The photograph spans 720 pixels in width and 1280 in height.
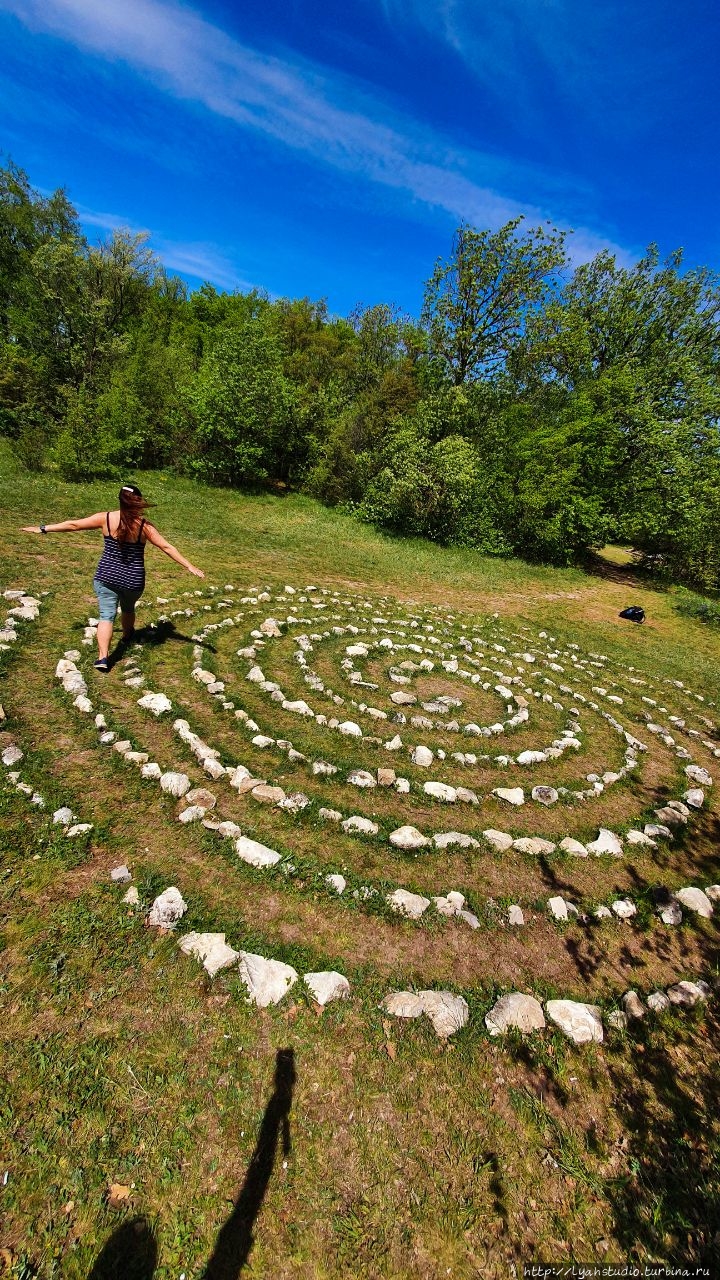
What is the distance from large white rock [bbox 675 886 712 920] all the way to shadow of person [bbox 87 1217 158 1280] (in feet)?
18.6

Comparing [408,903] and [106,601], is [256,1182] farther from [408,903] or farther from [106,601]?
[106,601]

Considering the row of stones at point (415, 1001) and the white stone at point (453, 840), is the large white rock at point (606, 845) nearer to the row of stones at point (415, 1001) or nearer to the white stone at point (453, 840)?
the white stone at point (453, 840)

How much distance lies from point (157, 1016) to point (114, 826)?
205 cm

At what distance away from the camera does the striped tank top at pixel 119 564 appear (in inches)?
305

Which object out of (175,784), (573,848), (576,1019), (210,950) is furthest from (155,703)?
(576,1019)

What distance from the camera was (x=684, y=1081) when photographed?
12.5 feet

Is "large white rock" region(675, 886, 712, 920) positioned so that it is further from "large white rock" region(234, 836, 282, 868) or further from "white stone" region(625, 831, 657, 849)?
"large white rock" region(234, 836, 282, 868)

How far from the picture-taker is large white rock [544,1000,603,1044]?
3.94 meters

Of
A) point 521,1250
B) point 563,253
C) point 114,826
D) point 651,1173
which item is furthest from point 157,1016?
point 563,253

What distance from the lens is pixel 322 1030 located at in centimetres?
369

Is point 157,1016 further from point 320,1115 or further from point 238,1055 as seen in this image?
point 320,1115

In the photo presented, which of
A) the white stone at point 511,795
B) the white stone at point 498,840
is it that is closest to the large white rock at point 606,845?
the white stone at point 511,795

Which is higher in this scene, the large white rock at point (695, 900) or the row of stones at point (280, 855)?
the large white rock at point (695, 900)

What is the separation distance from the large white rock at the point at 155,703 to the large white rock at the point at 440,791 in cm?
387
